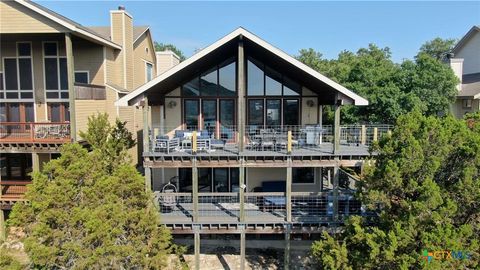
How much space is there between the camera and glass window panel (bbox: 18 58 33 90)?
16.0 meters

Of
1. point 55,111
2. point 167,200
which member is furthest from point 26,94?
point 167,200

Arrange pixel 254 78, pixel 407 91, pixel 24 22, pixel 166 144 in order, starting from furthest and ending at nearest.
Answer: pixel 407 91, pixel 254 78, pixel 24 22, pixel 166 144

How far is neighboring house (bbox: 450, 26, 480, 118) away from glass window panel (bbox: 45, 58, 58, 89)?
1008 inches

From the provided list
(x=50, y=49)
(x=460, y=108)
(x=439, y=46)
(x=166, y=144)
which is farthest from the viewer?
(x=439, y=46)

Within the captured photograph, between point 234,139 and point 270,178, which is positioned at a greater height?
point 234,139

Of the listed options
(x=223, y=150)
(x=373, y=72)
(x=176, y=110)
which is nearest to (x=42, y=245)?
(x=223, y=150)

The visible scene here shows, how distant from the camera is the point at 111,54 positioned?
1756 cm

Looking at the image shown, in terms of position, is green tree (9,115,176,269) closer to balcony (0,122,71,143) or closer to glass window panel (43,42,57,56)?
balcony (0,122,71,143)

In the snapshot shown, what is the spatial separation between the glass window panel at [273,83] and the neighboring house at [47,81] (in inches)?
297

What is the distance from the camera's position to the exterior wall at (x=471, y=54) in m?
29.1

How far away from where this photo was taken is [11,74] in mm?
16125

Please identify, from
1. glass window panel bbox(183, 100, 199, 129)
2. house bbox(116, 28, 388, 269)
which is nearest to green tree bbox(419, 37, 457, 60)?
house bbox(116, 28, 388, 269)

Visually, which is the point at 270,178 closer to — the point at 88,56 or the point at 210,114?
the point at 210,114

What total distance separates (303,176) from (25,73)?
13.7 meters
